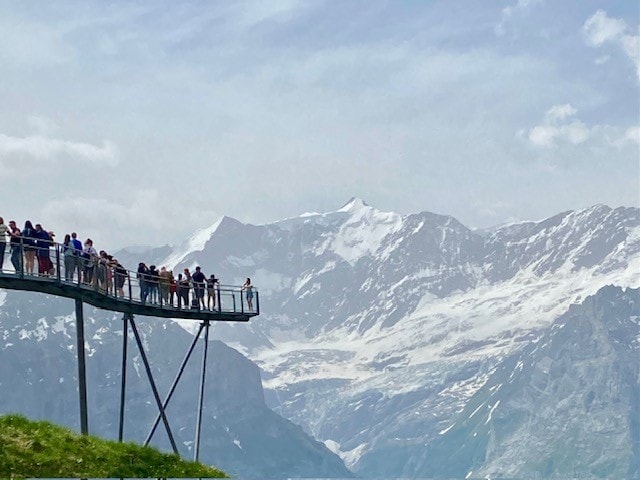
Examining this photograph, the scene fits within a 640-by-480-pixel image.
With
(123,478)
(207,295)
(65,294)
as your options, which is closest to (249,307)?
(207,295)

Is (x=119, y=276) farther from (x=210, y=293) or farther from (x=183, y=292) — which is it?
(x=210, y=293)

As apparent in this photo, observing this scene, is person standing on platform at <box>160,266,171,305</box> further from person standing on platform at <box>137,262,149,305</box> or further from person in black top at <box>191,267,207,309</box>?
person in black top at <box>191,267,207,309</box>

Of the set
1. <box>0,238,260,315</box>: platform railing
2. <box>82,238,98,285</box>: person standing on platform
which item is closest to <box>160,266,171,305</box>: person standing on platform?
<box>0,238,260,315</box>: platform railing

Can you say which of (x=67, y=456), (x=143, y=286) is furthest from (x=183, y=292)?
(x=67, y=456)

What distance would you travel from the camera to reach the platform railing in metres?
70.2

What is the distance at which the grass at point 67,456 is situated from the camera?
189 feet

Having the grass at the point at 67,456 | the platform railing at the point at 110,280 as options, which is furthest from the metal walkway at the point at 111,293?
the grass at the point at 67,456

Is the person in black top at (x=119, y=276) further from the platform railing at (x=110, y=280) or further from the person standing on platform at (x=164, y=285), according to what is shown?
the person standing on platform at (x=164, y=285)

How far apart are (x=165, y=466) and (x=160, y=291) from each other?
21.2 metres

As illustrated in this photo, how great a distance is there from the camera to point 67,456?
199 ft

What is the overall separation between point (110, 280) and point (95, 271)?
10.5ft

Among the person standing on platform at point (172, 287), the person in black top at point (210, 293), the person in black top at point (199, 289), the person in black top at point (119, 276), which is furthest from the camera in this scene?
the person in black top at point (210, 293)

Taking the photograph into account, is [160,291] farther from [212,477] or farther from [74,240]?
[212,477]

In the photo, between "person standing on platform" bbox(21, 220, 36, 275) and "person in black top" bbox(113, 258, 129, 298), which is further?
"person in black top" bbox(113, 258, 129, 298)
